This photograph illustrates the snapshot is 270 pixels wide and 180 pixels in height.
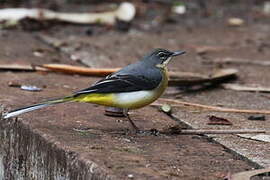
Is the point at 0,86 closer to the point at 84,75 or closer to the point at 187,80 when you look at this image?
the point at 84,75

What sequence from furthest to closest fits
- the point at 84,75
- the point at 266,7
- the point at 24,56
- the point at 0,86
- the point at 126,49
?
the point at 266,7, the point at 126,49, the point at 24,56, the point at 84,75, the point at 0,86

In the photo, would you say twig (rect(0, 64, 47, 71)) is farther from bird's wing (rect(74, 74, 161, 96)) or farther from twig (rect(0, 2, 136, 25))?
twig (rect(0, 2, 136, 25))

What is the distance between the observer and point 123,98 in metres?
5.44

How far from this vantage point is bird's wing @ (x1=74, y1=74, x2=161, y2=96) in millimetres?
5332

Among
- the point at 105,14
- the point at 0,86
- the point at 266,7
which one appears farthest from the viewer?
the point at 266,7

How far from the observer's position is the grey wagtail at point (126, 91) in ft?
17.4

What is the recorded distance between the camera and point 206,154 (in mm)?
4715

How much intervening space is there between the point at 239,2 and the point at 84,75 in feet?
18.4

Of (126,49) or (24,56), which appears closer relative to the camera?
(24,56)

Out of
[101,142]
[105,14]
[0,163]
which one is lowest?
[0,163]

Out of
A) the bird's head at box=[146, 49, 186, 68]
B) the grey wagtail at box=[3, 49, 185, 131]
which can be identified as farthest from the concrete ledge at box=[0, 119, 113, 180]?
the bird's head at box=[146, 49, 186, 68]

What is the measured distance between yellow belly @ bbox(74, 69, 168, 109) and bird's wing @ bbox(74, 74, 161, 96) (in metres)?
0.04

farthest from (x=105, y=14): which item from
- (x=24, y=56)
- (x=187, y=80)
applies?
(x=187, y=80)

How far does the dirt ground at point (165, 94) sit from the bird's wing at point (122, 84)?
0.94ft
